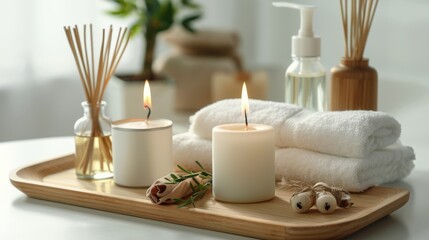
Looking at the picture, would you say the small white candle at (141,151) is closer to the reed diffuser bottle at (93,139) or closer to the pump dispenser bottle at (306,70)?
the reed diffuser bottle at (93,139)

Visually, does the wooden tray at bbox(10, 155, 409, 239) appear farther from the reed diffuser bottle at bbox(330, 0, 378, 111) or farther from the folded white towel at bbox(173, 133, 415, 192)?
the reed diffuser bottle at bbox(330, 0, 378, 111)

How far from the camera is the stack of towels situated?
1027mm

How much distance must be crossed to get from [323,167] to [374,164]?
0.07 meters

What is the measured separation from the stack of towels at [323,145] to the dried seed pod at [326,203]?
3.7 inches

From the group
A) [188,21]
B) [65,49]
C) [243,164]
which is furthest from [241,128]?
[65,49]

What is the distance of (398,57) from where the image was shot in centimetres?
196

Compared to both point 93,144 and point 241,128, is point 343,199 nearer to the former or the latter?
point 241,128

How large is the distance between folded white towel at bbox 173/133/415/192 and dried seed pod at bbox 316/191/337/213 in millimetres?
93

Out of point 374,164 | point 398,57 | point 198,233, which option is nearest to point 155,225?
point 198,233

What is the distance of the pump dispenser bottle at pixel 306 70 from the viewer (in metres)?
1.20

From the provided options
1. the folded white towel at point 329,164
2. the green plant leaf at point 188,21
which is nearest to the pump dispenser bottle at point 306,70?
the folded white towel at point 329,164

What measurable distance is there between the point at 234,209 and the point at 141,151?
17 cm

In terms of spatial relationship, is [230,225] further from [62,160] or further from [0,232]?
[62,160]

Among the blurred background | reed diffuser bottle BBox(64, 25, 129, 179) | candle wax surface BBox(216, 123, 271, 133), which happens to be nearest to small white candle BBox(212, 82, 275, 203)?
candle wax surface BBox(216, 123, 271, 133)
